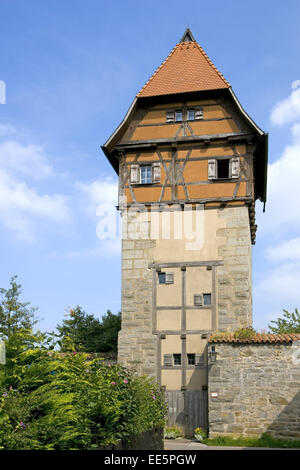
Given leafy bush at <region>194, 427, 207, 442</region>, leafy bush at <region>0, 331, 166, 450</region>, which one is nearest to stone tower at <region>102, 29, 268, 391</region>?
leafy bush at <region>194, 427, 207, 442</region>

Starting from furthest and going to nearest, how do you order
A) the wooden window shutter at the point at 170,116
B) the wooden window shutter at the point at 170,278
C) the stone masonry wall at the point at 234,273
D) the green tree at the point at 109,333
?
1. the green tree at the point at 109,333
2. the wooden window shutter at the point at 170,116
3. the wooden window shutter at the point at 170,278
4. the stone masonry wall at the point at 234,273

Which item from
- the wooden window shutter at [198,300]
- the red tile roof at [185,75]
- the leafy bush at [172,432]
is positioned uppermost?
the red tile roof at [185,75]

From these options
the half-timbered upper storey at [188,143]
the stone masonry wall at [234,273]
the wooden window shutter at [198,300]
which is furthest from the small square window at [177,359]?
the half-timbered upper storey at [188,143]

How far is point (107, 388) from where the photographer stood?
8.92 meters

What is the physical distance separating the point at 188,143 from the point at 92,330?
9.61 metres

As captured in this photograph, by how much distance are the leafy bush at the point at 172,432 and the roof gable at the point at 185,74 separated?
11.4 meters

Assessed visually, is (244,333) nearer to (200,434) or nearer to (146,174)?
(200,434)

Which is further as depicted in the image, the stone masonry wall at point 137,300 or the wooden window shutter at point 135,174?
the wooden window shutter at point 135,174

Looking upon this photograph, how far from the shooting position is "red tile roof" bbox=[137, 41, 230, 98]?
66.5ft

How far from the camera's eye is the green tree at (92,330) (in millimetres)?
24203

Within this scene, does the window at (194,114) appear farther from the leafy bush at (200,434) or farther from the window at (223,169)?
the leafy bush at (200,434)

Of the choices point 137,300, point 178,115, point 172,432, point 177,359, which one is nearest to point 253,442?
point 172,432
